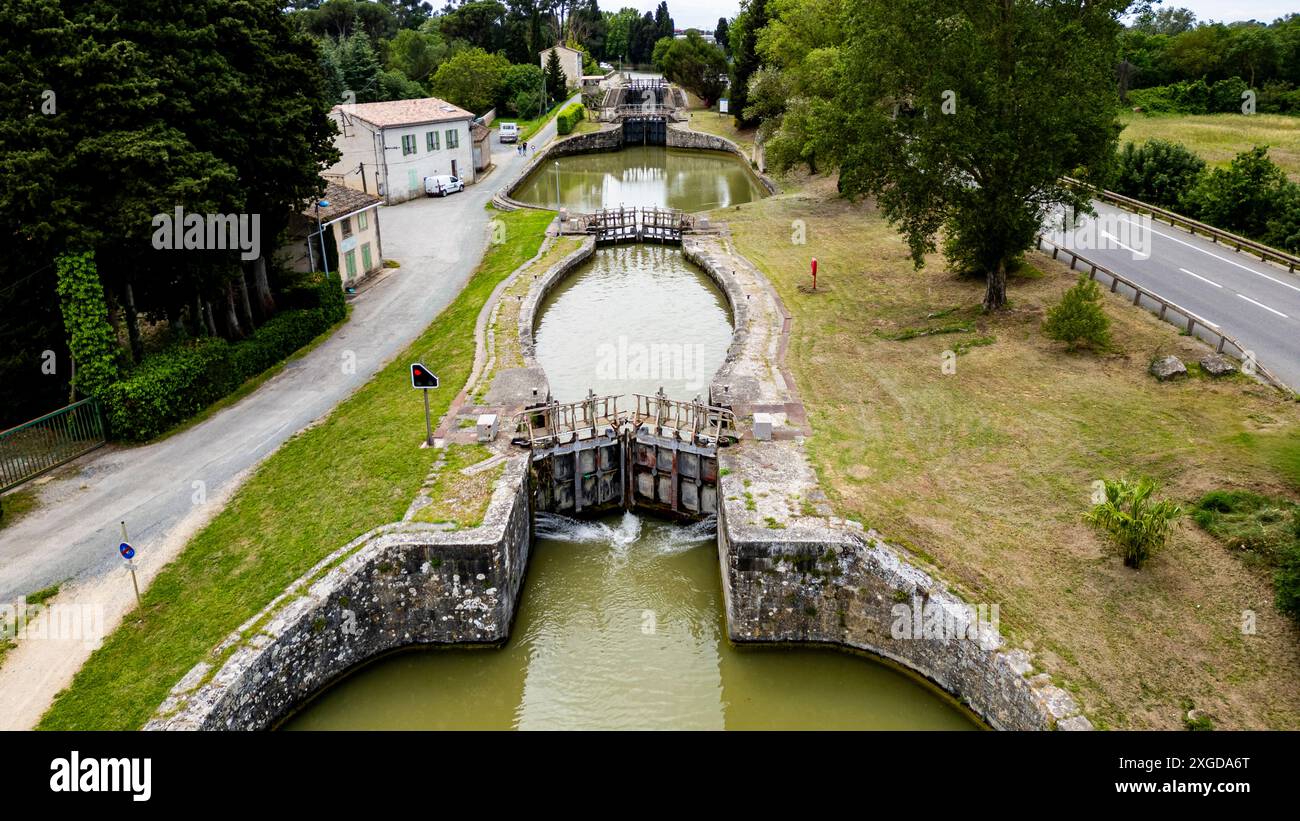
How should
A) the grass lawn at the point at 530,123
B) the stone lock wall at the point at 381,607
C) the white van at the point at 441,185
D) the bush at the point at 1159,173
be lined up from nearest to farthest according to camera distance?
the stone lock wall at the point at 381,607
the bush at the point at 1159,173
the white van at the point at 441,185
the grass lawn at the point at 530,123

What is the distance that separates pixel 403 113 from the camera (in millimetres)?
57844

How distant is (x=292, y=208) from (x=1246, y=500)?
34.6 meters

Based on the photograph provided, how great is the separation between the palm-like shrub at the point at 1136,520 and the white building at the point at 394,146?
44.6m

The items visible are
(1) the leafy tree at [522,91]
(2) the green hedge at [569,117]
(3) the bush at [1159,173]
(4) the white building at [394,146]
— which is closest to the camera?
(3) the bush at [1159,173]

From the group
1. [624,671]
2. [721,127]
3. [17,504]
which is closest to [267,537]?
[17,504]

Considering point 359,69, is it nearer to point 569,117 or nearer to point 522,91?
point 569,117

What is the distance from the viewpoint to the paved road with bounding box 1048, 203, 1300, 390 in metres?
26.8

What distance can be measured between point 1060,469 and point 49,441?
87.2 feet

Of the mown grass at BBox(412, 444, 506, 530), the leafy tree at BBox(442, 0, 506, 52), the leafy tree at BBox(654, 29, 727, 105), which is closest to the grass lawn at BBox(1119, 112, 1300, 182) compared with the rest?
the leafy tree at BBox(654, 29, 727, 105)

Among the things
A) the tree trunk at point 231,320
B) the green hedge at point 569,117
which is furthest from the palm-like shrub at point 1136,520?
the green hedge at point 569,117

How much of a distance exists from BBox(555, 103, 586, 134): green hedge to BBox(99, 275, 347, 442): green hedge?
6001 centimetres

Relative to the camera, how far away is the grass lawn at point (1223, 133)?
184 feet

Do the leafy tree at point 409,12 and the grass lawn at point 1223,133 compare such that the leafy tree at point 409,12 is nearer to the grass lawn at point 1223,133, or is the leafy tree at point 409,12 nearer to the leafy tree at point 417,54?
the leafy tree at point 417,54

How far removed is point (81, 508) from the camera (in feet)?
70.4
